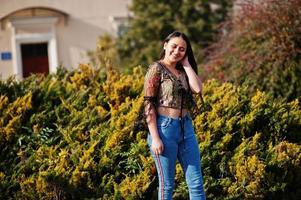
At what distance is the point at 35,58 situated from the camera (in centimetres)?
1814

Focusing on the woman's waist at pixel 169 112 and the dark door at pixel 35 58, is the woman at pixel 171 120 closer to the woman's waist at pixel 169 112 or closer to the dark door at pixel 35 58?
the woman's waist at pixel 169 112

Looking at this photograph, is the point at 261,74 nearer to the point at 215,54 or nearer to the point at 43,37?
the point at 215,54

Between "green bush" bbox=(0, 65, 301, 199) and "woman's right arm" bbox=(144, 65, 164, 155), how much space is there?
0.87 meters

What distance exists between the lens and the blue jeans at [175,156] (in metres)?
4.59

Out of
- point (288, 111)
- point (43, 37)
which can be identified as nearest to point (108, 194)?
point (288, 111)

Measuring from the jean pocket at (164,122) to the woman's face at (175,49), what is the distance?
Result: 17.9 inches

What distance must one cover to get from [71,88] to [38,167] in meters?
1.32

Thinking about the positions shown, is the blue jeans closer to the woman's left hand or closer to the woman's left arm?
the woman's left arm

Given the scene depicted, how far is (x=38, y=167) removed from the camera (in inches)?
220

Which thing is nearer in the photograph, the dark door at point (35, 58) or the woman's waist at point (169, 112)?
the woman's waist at point (169, 112)

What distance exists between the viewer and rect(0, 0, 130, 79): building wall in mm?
17828

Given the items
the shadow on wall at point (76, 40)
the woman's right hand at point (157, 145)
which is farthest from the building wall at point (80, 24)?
the woman's right hand at point (157, 145)

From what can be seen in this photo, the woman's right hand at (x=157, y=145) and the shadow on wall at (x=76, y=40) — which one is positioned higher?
the shadow on wall at (x=76, y=40)

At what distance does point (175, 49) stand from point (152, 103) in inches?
17.7
